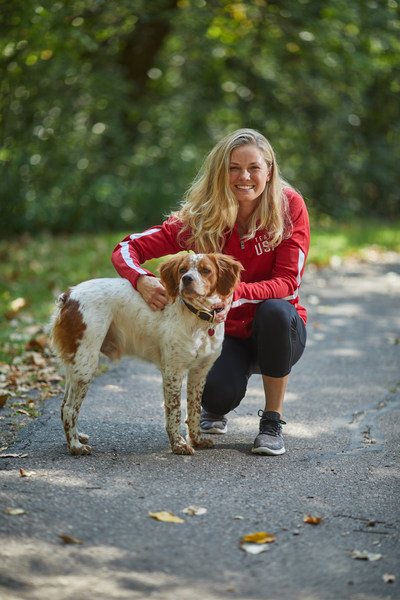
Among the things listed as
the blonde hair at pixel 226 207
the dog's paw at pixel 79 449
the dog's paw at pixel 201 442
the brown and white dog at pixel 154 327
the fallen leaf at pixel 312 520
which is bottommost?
the dog's paw at pixel 201 442

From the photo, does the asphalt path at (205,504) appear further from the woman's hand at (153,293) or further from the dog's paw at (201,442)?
the woman's hand at (153,293)

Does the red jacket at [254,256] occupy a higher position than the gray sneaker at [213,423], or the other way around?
the red jacket at [254,256]

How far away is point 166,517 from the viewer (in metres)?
2.90

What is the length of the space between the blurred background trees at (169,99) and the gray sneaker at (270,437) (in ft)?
25.4

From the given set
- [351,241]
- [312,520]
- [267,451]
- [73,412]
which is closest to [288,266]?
[267,451]

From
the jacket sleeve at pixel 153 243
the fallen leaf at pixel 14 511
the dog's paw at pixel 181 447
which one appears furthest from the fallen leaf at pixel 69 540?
the jacket sleeve at pixel 153 243

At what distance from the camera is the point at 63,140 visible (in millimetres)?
13070

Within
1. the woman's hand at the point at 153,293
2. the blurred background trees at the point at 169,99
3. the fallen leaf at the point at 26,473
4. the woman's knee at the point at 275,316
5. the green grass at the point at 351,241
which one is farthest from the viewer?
the blurred background trees at the point at 169,99

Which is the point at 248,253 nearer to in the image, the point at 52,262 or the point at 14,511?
the point at 14,511

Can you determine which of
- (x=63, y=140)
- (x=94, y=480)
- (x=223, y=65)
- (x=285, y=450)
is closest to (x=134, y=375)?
(x=285, y=450)

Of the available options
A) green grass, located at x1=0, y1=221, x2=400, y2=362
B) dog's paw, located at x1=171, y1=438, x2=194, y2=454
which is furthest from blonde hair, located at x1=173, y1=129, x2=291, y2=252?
green grass, located at x1=0, y1=221, x2=400, y2=362

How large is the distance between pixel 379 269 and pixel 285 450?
7612mm

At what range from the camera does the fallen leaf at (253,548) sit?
266 cm

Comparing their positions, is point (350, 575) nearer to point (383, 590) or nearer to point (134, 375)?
point (383, 590)
